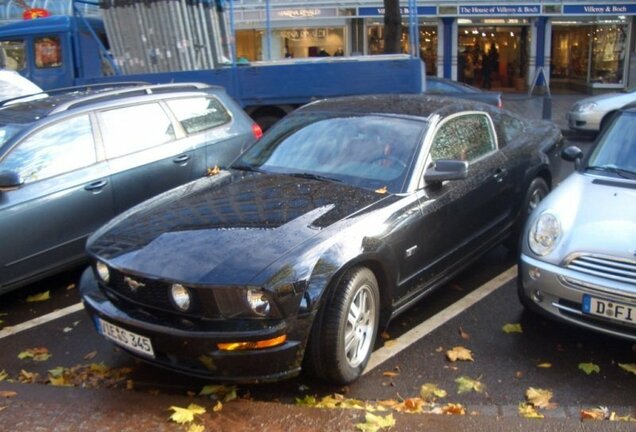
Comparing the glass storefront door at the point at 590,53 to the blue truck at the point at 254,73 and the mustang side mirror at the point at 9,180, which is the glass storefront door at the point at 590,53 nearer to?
the blue truck at the point at 254,73

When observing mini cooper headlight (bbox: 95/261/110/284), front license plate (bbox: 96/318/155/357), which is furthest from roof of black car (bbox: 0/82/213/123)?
front license plate (bbox: 96/318/155/357)

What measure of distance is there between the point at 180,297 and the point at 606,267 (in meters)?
2.47

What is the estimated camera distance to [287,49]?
22000mm

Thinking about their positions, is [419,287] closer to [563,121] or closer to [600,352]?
[600,352]

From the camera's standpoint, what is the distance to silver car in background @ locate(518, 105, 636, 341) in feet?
12.7

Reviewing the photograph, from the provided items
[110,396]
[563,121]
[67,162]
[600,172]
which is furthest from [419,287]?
[563,121]

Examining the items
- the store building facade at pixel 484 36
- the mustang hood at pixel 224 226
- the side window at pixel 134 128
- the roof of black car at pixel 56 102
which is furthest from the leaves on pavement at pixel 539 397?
the store building facade at pixel 484 36

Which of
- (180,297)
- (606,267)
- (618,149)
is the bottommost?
(606,267)

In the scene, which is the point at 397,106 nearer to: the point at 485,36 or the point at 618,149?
the point at 618,149

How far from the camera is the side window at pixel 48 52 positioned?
11720mm

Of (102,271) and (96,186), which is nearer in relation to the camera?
(102,271)

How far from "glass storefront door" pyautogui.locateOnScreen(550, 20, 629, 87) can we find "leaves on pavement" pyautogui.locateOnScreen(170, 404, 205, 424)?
21.3m

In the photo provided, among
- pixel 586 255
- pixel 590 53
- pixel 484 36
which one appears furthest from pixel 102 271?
pixel 590 53

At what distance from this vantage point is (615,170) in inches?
189
